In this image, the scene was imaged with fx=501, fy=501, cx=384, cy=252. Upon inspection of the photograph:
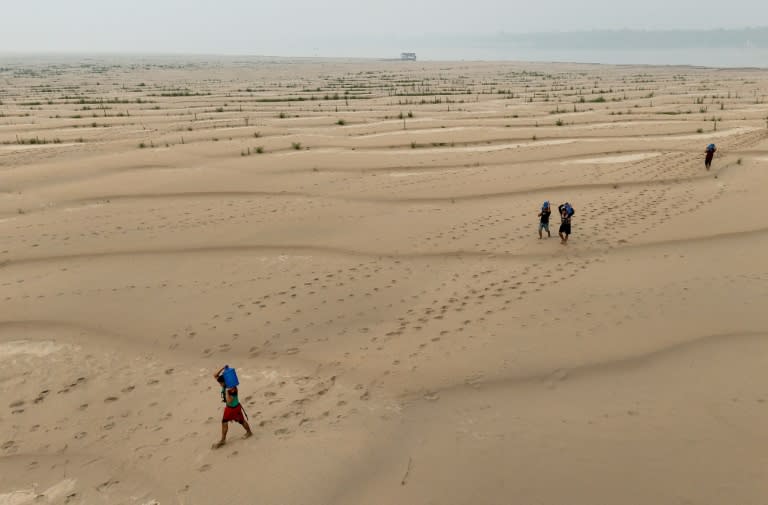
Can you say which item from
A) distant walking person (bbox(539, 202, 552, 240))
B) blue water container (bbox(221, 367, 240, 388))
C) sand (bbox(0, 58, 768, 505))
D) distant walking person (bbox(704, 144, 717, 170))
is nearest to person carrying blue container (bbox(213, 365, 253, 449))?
blue water container (bbox(221, 367, 240, 388))

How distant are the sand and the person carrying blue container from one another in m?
0.19

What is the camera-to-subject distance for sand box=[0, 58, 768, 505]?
5680mm

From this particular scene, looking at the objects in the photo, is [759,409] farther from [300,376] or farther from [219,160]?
[219,160]

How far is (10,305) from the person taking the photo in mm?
9664

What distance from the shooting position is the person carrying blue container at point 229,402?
5605 mm

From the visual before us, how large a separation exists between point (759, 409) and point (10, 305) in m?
12.5

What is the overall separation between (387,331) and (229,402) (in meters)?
3.28

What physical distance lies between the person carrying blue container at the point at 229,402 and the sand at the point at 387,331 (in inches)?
7.4

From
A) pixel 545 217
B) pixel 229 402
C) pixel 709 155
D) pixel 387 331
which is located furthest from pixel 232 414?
pixel 709 155

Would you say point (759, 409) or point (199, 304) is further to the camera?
point (199, 304)

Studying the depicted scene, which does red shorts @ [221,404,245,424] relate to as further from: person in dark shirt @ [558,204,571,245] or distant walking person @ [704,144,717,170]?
distant walking person @ [704,144,717,170]

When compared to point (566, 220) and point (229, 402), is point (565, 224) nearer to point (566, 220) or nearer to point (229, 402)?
point (566, 220)

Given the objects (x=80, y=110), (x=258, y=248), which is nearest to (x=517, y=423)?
(x=258, y=248)

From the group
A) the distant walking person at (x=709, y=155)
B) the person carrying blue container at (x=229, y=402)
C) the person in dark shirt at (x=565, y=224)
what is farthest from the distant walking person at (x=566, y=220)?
the distant walking person at (x=709, y=155)
